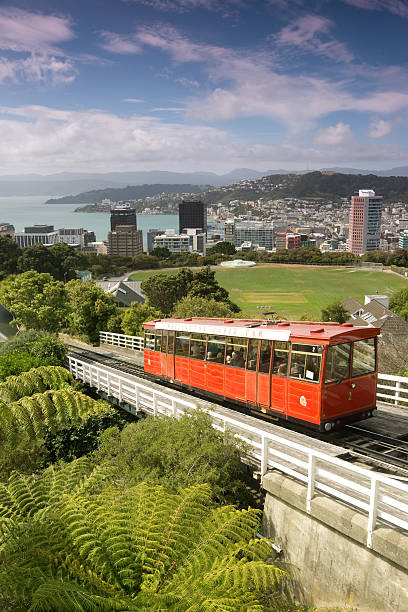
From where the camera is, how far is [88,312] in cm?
3966

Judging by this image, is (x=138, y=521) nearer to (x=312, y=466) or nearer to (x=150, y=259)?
(x=312, y=466)

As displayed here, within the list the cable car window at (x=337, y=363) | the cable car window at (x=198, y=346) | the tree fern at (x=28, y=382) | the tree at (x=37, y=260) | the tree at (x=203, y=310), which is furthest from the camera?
the tree at (x=37, y=260)

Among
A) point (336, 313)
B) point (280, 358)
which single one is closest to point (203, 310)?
point (280, 358)

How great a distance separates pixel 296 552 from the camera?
28.1 feet

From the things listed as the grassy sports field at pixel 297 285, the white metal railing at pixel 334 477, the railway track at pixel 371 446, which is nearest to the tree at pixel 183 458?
the white metal railing at pixel 334 477

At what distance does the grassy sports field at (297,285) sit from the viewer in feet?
322

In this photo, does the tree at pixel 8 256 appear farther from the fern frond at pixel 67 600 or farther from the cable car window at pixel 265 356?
the fern frond at pixel 67 600

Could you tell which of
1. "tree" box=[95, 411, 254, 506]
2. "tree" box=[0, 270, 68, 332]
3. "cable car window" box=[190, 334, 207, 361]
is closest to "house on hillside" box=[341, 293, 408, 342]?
"tree" box=[0, 270, 68, 332]

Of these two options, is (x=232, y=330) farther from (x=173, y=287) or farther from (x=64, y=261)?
(x=64, y=261)

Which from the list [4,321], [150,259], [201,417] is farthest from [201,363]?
[150,259]

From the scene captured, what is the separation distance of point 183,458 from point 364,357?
5210 mm

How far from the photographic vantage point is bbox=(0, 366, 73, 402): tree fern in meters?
11.6

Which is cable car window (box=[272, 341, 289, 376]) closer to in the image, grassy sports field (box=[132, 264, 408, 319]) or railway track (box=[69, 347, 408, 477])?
railway track (box=[69, 347, 408, 477])

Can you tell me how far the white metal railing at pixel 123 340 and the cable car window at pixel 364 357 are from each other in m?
18.0
